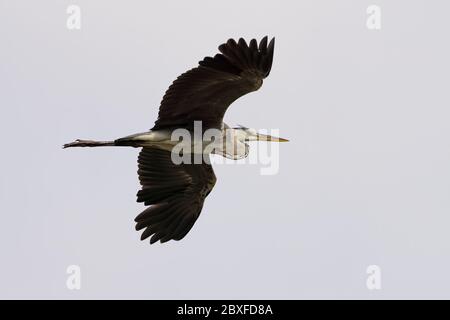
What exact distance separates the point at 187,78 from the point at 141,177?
6.20 ft

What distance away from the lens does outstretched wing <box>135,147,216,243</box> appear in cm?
1407

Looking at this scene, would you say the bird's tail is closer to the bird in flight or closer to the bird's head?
the bird in flight

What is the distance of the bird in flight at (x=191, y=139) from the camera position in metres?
12.7

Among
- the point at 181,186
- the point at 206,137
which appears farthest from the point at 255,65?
the point at 181,186

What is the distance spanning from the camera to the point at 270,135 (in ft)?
47.4

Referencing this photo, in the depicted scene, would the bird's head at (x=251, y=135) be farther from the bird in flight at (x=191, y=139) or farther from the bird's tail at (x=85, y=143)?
the bird's tail at (x=85, y=143)

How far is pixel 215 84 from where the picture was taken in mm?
12992

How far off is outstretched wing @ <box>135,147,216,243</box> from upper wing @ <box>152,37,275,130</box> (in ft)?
2.74

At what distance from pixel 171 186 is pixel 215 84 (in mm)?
1900

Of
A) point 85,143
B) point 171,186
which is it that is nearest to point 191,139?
point 171,186

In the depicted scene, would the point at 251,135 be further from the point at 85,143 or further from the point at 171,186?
the point at 85,143

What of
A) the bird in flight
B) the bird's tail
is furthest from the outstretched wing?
the bird's tail

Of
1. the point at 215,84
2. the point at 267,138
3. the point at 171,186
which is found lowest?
the point at 171,186

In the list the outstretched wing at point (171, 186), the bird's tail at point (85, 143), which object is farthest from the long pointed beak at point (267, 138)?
the bird's tail at point (85, 143)
